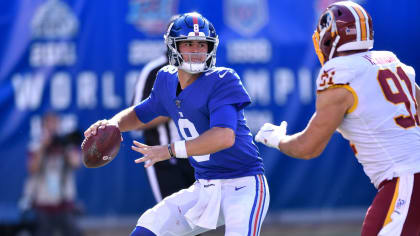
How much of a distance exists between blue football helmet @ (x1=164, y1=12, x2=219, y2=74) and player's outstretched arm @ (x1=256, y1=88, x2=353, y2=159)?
0.75m

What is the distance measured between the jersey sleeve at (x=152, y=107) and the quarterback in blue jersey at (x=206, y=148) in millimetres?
102

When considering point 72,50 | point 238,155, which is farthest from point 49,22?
point 238,155

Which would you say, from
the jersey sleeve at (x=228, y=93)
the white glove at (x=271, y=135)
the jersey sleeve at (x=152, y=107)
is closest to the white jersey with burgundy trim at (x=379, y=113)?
the white glove at (x=271, y=135)

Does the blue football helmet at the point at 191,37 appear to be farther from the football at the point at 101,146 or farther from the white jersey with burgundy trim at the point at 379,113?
the white jersey with burgundy trim at the point at 379,113

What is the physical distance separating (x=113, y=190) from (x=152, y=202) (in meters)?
0.43

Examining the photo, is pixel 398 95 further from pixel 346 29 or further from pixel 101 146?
pixel 101 146

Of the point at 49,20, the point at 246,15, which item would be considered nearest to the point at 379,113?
the point at 246,15

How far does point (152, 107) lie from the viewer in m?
4.77

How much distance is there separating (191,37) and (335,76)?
0.97 meters

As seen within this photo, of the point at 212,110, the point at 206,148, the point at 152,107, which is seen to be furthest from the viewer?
the point at 152,107

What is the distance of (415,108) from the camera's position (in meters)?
4.00

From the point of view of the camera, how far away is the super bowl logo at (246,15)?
8.16 metres

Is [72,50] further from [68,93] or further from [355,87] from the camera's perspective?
[355,87]

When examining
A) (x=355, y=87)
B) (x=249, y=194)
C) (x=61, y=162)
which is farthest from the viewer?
(x=61, y=162)
